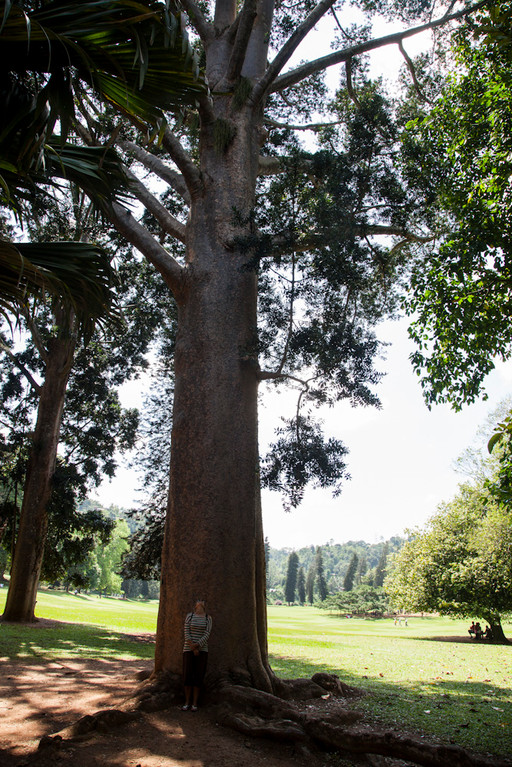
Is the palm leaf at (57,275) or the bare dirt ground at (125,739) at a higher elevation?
the palm leaf at (57,275)

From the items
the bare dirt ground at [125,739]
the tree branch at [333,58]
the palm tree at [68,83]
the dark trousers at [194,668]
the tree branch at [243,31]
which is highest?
the tree branch at [333,58]

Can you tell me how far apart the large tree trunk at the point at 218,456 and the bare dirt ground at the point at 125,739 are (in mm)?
765

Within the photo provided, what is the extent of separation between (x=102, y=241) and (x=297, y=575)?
101645 mm

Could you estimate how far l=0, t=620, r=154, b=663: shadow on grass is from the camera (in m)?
9.95

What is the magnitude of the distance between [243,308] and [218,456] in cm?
212

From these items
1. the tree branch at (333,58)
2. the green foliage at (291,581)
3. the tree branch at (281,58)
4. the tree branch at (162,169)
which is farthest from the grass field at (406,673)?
the green foliage at (291,581)

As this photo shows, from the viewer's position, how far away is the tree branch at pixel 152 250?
784 cm

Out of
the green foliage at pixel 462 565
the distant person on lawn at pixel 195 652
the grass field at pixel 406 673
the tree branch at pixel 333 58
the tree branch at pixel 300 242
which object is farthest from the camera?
the green foliage at pixel 462 565

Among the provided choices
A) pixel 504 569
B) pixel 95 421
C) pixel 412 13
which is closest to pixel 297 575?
pixel 504 569

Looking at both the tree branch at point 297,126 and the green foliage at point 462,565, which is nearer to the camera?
the tree branch at point 297,126

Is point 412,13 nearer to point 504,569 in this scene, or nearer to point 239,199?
point 239,199

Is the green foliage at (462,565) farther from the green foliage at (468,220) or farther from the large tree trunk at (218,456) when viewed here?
the large tree trunk at (218,456)

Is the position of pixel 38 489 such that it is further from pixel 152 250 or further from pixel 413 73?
pixel 413 73

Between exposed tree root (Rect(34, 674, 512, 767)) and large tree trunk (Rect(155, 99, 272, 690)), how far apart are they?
388 mm
